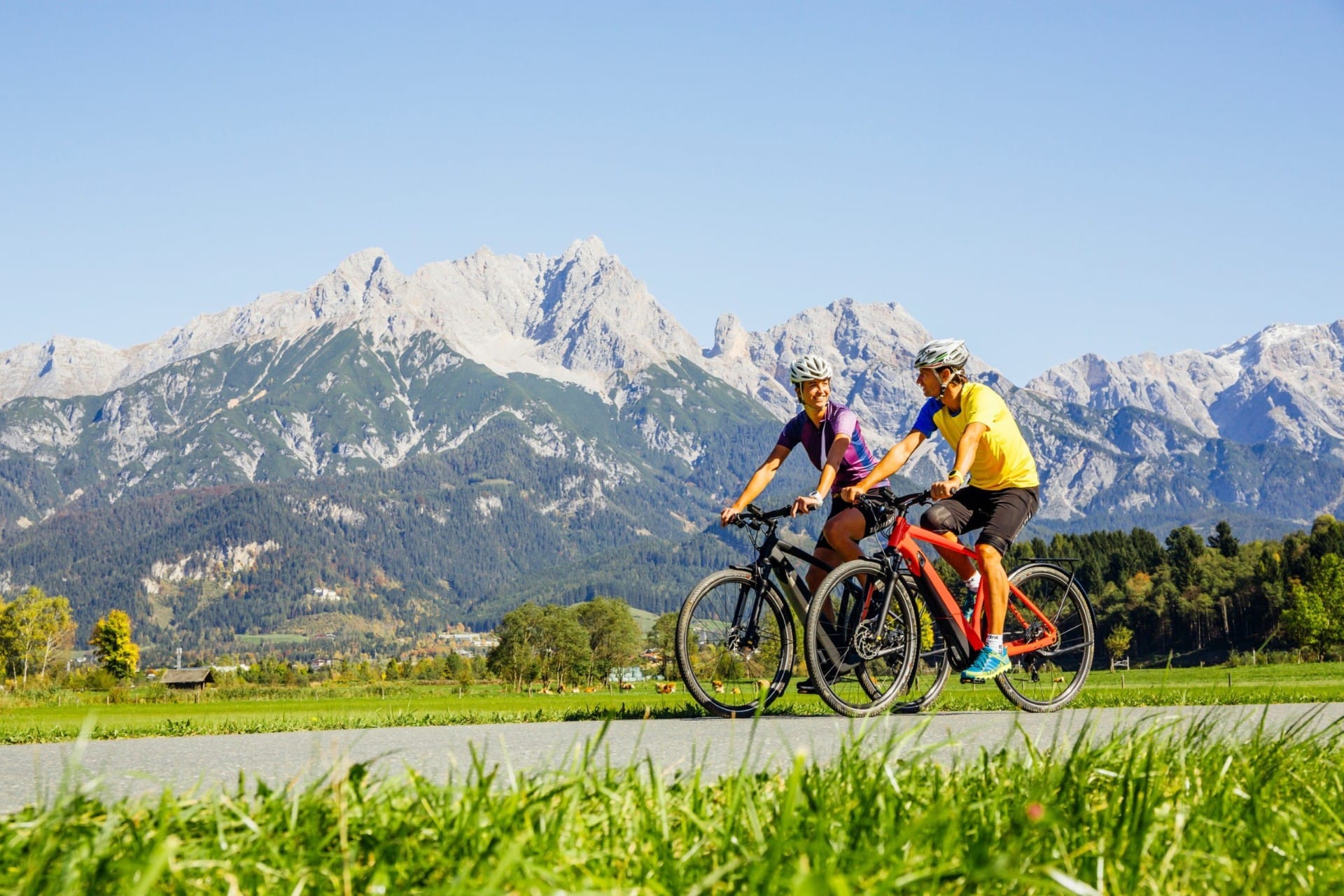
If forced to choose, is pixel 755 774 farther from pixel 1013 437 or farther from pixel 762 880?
pixel 1013 437

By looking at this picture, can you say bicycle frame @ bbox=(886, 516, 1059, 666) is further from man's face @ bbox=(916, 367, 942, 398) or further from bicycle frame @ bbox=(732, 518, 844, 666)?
man's face @ bbox=(916, 367, 942, 398)

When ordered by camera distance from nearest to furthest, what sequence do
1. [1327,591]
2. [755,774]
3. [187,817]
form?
[187,817]
[755,774]
[1327,591]

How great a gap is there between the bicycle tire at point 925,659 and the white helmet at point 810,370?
6.19ft

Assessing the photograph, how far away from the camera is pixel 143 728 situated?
10688 mm

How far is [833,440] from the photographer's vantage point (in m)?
10.6

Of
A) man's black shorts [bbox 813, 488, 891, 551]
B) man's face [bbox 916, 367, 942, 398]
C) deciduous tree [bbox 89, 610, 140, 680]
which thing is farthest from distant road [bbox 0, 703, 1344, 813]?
deciduous tree [bbox 89, 610, 140, 680]

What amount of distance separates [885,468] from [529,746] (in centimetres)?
385

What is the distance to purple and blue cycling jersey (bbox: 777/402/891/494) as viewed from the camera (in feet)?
34.8

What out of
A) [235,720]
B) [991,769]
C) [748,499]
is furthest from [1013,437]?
[235,720]

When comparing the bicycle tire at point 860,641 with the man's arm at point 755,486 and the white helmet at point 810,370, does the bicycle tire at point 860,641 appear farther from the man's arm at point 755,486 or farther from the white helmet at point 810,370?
the white helmet at point 810,370

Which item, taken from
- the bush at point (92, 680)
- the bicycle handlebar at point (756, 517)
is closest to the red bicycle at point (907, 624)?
the bicycle handlebar at point (756, 517)

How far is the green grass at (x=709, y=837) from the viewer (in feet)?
9.02

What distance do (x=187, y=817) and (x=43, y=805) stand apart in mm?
587

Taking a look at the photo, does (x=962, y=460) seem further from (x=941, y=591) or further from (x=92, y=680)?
(x=92, y=680)
